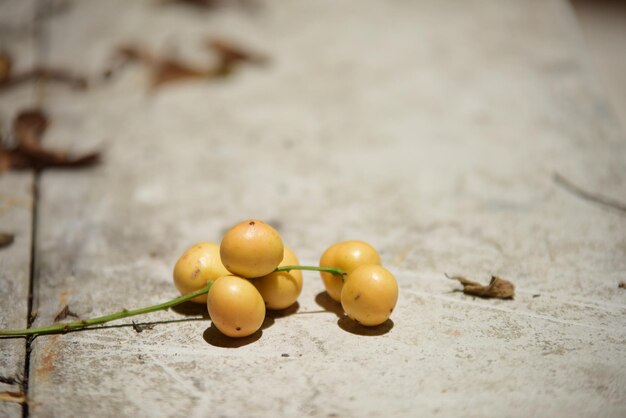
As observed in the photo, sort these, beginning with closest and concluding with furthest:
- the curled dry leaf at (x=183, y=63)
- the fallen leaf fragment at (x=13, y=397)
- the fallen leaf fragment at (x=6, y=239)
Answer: the fallen leaf fragment at (x=13, y=397), the fallen leaf fragment at (x=6, y=239), the curled dry leaf at (x=183, y=63)

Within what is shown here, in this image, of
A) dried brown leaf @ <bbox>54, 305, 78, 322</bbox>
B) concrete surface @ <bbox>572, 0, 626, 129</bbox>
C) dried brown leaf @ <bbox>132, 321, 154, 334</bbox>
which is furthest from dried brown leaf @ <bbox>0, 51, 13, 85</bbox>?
concrete surface @ <bbox>572, 0, 626, 129</bbox>

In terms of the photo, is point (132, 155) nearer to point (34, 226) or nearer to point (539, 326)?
point (34, 226)

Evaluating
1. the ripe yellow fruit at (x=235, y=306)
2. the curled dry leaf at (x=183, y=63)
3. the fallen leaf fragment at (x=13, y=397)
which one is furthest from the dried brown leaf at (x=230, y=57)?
the fallen leaf fragment at (x=13, y=397)

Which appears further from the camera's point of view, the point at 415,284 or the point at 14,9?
the point at 14,9

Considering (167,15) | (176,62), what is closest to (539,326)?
(176,62)

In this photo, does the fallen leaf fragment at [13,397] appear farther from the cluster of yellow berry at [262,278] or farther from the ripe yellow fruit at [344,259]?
the ripe yellow fruit at [344,259]

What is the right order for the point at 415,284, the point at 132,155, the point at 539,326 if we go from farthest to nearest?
the point at 132,155 → the point at 415,284 → the point at 539,326

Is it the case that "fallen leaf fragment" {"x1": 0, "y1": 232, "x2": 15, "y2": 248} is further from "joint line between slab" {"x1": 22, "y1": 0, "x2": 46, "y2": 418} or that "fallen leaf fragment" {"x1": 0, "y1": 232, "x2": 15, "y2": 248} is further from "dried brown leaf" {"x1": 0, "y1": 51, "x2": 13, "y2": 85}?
"dried brown leaf" {"x1": 0, "y1": 51, "x2": 13, "y2": 85}
